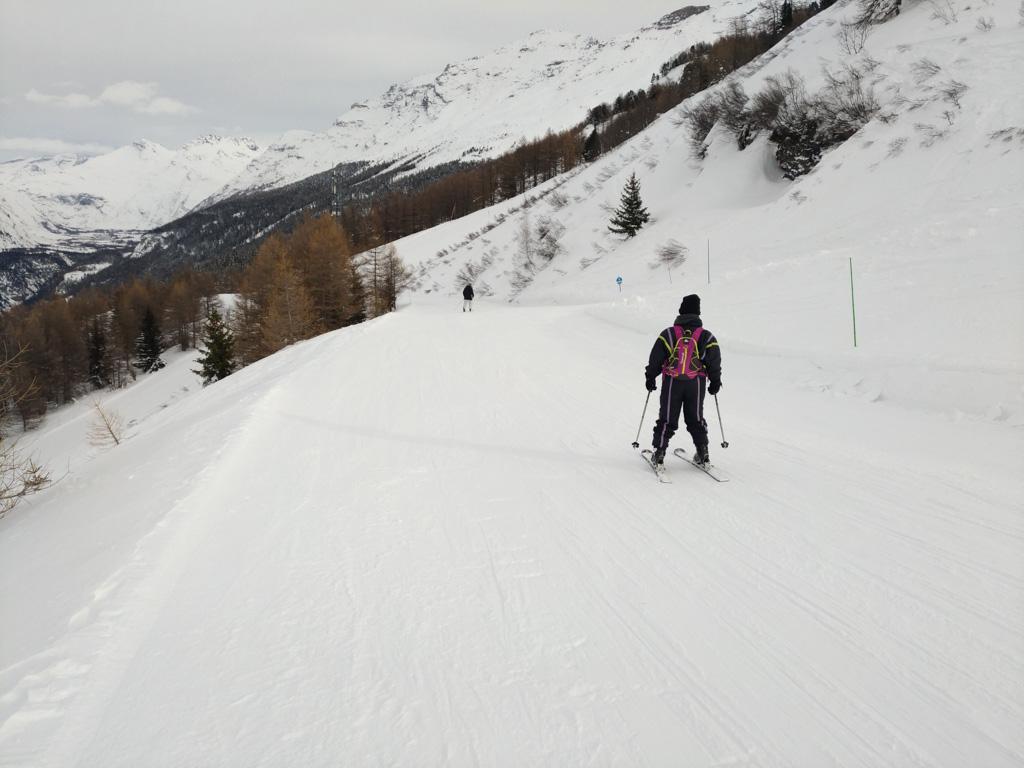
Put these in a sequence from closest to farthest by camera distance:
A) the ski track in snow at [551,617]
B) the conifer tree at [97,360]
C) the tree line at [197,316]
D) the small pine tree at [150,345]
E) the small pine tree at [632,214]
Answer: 1. the ski track in snow at [551,617]
2. the tree line at [197,316]
3. the small pine tree at [632,214]
4. the conifer tree at [97,360]
5. the small pine tree at [150,345]

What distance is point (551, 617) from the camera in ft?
11.7

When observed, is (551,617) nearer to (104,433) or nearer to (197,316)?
(104,433)

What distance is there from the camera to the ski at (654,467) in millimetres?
5883

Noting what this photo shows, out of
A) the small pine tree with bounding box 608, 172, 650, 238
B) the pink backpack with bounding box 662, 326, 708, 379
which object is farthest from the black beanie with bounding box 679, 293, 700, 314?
the small pine tree with bounding box 608, 172, 650, 238

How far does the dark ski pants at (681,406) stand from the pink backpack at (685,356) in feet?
0.24

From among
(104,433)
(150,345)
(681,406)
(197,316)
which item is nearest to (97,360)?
(150,345)

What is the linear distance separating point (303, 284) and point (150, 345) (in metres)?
39.7

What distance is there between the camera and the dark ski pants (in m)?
5.94

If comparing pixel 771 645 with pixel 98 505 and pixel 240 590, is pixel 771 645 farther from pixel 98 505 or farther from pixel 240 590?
pixel 98 505

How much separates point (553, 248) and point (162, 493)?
136 ft

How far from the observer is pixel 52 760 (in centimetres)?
255

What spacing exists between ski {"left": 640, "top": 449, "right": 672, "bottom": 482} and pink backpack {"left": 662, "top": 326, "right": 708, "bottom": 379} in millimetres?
1096

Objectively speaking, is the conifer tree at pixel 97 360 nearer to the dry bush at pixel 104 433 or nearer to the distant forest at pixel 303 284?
the distant forest at pixel 303 284

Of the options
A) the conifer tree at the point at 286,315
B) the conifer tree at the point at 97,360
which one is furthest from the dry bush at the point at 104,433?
the conifer tree at the point at 97,360
